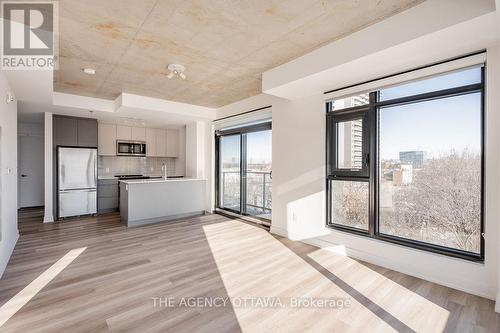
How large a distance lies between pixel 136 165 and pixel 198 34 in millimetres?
5870

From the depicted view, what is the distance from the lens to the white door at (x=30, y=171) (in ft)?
22.9

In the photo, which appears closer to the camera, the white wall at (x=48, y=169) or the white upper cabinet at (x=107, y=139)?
the white wall at (x=48, y=169)

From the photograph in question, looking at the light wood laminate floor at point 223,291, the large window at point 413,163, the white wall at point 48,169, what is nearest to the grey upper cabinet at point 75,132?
the white wall at point 48,169

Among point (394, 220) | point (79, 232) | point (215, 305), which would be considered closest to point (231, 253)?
point (215, 305)

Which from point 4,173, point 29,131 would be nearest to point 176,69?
point 4,173

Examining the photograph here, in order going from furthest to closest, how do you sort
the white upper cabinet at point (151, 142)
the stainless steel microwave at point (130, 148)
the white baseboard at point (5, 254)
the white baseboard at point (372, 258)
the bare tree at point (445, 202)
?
the white upper cabinet at point (151, 142)
the stainless steel microwave at point (130, 148)
the white baseboard at point (5, 254)
the bare tree at point (445, 202)
the white baseboard at point (372, 258)

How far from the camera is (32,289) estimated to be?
8.19 ft

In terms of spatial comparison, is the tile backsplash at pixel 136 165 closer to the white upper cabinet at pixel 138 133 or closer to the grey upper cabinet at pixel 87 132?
the white upper cabinet at pixel 138 133

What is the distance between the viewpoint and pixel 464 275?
2494mm

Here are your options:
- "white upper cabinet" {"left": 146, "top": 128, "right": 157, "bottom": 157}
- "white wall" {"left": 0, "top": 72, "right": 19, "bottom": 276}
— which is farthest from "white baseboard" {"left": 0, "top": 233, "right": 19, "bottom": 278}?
"white upper cabinet" {"left": 146, "top": 128, "right": 157, "bottom": 157}

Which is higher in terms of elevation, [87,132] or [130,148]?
[87,132]

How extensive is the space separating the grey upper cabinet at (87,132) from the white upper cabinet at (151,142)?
1534 mm

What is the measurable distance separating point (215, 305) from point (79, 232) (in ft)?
12.3

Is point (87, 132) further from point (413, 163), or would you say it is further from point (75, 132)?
point (413, 163)
